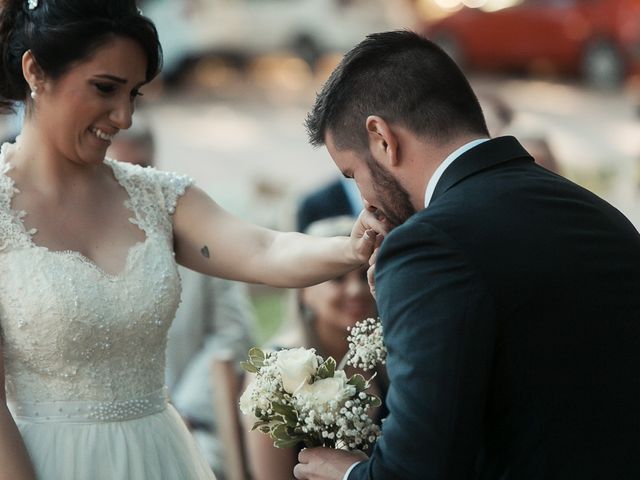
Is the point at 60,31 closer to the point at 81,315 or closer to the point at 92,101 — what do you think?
the point at 92,101

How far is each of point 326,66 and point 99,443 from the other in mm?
16691

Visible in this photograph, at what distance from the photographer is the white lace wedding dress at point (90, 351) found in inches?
126

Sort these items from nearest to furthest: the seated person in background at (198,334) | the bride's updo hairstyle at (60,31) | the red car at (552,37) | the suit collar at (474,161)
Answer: the suit collar at (474,161) < the bride's updo hairstyle at (60,31) < the seated person in background at (198,334) < the red car at (552,37)

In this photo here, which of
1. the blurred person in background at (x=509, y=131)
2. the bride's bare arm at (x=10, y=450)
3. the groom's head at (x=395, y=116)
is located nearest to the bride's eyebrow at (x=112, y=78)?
the groom's head at (x=395, y=116)

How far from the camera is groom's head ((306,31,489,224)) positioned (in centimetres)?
266

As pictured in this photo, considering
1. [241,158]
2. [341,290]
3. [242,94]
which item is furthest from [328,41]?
[341,290]

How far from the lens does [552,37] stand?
18234 millimetres

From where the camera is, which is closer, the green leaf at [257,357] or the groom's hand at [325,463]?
the groom's hand at [325,463]

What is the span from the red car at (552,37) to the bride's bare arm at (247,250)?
14690 millimetres

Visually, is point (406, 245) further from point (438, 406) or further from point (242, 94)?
point (242, 94)

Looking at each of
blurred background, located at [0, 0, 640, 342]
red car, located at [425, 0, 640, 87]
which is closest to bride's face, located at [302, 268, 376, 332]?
blurred background, located at [0, 0, 640, 342]

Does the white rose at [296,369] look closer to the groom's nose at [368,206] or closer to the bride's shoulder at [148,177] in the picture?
the groom's nose at [368,206]

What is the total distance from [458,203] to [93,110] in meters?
1.18

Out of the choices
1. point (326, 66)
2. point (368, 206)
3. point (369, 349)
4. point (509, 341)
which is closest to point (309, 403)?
point (369, 349)
